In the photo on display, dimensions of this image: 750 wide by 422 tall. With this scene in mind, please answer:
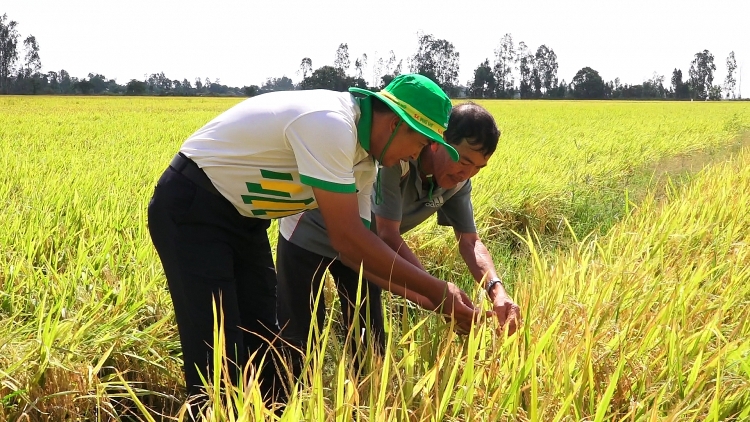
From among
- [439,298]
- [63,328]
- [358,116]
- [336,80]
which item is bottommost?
[63,328]

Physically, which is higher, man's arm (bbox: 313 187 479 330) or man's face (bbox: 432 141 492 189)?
man's face (bbox: 432 141 492 189)

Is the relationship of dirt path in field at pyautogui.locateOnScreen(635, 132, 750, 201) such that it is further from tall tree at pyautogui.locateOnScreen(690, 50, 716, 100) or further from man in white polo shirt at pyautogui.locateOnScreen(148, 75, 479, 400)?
tall tree at pyautogui.locateOnScreen(690, 50, 716, 100)

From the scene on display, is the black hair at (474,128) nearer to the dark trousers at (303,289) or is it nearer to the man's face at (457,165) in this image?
the man's face at (457,165)

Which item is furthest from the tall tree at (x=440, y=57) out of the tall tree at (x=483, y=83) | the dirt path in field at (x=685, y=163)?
the dirt path in field at (x=685, y=163)

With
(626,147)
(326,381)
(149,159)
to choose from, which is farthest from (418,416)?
(626,147)

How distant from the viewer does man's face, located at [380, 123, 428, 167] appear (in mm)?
1456

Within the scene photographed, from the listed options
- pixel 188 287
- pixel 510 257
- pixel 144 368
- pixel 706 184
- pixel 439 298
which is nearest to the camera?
pixel 439 298

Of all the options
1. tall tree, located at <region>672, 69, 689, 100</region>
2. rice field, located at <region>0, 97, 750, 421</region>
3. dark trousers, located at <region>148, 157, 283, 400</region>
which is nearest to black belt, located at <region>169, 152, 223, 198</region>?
dark trousers, located at <region>148, 157, 283, 400</region>

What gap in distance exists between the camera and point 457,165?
188cm

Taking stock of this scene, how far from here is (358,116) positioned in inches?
59.2

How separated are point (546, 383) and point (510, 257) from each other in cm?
227

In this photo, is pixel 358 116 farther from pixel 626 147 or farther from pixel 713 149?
pixel 713 149

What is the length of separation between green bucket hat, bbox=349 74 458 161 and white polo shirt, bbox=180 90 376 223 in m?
0.10

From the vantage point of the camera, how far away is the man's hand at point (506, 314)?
162cm
